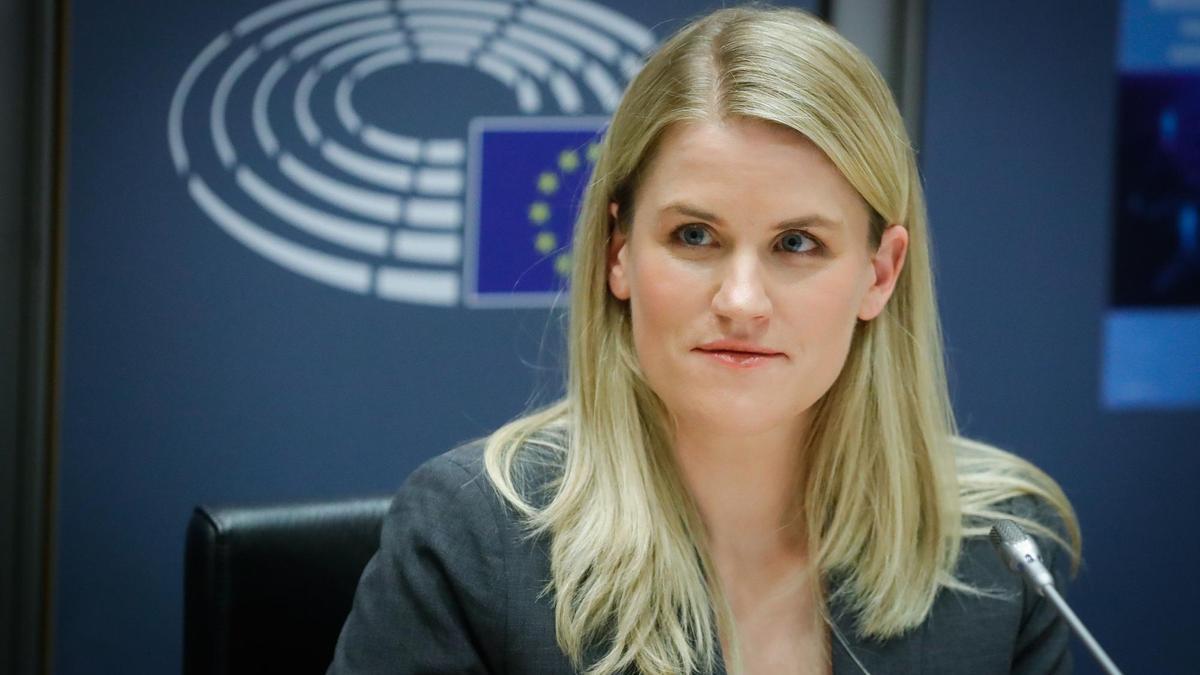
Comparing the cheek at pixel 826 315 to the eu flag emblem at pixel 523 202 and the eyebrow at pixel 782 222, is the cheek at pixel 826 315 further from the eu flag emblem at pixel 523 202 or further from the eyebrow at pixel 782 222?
the eu flag emblem at pixel 523 202

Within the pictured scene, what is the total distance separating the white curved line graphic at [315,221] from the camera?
2.51 meters

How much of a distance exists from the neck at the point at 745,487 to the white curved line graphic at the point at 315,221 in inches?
43.4

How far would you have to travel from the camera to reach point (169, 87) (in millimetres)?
2457

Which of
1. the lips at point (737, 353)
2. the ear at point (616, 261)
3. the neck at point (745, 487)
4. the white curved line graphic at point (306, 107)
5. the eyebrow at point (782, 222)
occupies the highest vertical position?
the white curved line graphic at point (306, 107)

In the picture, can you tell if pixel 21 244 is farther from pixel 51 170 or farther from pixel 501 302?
pixel 501 302

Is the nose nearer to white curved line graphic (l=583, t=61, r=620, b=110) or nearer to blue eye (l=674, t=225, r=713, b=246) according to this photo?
blue eye (l=674, t=225, r=713, b=246)

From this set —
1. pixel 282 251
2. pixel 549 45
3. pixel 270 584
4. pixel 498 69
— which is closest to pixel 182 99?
pixel 282 251

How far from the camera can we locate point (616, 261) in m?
1.61

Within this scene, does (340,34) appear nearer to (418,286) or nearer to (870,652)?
(418,286)

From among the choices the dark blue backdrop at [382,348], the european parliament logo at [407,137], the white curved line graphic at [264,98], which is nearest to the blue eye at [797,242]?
the dark blue backdrop at [382,348]

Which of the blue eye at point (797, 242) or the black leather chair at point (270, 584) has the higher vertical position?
the blue eye at point (797, 242)

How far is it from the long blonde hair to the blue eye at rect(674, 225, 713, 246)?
11 centimetres

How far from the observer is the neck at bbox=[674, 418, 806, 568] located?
164cm

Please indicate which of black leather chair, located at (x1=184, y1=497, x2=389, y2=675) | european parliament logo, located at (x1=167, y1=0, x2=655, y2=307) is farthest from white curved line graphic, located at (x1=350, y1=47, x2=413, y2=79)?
black leather chair, located at (x1=184, y1=497, x2=389, y2=675)
